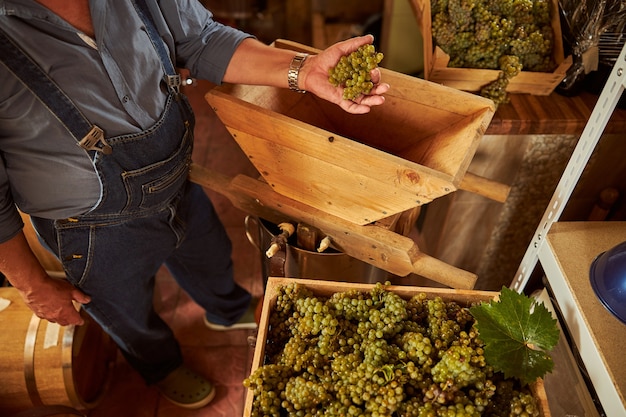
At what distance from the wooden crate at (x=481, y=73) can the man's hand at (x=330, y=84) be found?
424 millimetres

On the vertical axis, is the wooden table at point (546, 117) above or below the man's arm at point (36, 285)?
above

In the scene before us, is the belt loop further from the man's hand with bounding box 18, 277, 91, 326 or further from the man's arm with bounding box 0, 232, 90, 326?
the man's hand with bounding box 18, 277, 91, 326

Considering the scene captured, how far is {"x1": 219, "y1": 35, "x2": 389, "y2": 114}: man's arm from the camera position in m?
1.21

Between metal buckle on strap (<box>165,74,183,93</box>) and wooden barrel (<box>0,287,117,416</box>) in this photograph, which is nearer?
metal buckle on strap (<box>165,74,183,93</box>)

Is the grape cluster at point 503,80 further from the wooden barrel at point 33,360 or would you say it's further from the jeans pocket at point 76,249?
the wooden barrel at point 33,360

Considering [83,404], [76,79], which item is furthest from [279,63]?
[83,404]

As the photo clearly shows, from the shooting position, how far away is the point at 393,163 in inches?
42.2

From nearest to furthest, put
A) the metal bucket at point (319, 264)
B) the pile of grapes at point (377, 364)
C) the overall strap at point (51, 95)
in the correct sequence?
the pile of grapes at point (377, 364) < the overall strap at point (51, 95) < the metal bucket at point (319, 264)

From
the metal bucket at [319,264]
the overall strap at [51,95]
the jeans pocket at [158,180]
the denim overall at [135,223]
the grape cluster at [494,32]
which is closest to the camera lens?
the overall strap at [51,95]

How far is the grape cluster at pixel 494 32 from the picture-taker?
5.03 ft

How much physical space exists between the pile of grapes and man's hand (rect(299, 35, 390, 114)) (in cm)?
47

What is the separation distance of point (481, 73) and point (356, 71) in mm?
599

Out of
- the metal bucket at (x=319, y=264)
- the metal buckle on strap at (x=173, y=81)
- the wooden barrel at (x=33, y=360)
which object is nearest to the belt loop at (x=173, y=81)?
the metal buckle on strap at (x=173, y=81)

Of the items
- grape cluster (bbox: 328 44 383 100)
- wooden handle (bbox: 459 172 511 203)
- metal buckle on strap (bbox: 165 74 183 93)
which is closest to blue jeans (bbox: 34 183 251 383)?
metal buckle on strap (bbox: 165 74 183 93)
